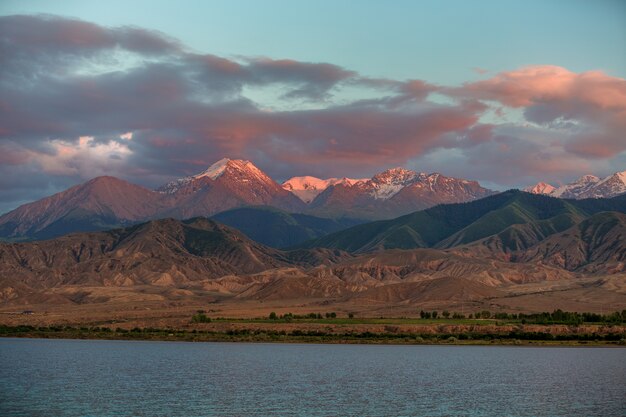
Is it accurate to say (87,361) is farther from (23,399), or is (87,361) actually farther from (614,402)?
(614,402)

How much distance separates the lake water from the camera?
277 feet

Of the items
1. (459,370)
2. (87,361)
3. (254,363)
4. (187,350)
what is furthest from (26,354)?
(459,370)

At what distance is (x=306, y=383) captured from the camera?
10831cm

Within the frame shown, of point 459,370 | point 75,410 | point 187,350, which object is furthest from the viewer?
point 187,350

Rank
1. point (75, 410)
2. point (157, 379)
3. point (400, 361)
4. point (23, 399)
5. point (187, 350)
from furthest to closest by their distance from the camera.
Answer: point (187, 350) → point (400, 361) → point (157, 379) → point (23, 399) → point (75, 410)

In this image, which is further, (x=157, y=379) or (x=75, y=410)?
(x=157, y=379)

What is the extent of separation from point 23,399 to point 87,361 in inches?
2079

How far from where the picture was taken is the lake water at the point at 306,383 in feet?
277

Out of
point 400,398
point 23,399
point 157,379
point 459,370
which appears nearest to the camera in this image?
point 23,399

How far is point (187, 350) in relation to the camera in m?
175

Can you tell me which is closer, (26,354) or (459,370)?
(459,370)

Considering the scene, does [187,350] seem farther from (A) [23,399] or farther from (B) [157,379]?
(A) [23,399]

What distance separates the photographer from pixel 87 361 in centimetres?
13862

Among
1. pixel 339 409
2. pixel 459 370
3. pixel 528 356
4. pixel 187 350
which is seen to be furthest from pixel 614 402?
pixel 187 350
